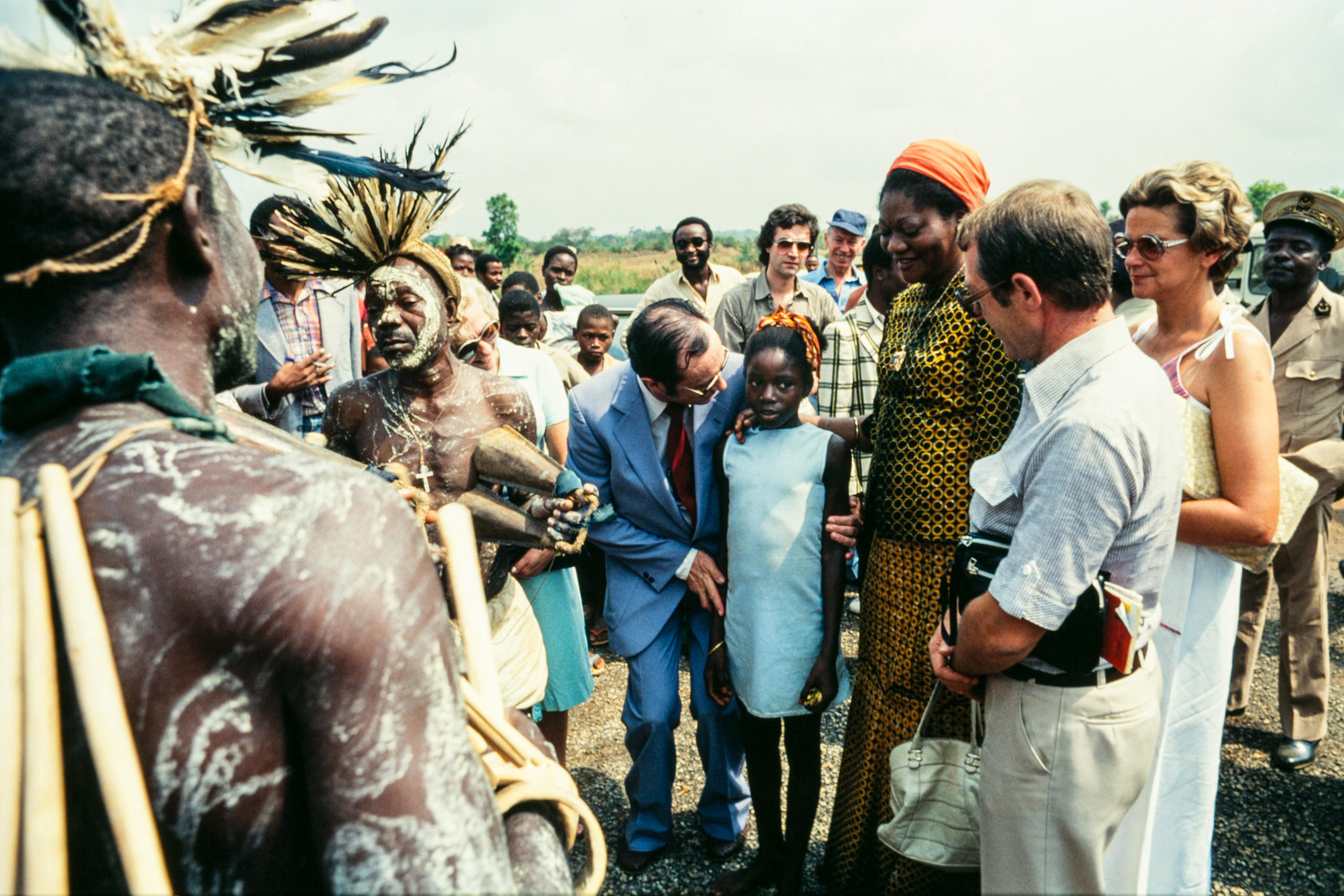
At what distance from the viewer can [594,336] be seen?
5691 millimetres

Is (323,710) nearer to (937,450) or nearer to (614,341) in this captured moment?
(937,450)

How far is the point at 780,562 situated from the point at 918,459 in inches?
21.6

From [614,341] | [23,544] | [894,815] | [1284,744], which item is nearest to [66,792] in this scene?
[23,544]

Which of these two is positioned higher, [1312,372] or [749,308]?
[749,308]

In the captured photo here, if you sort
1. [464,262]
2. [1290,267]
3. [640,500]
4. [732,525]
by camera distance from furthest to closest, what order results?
[464,262] → [1290,267] → [640,500] → [732,525]

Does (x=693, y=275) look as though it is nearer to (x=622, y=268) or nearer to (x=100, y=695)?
(x=100, y=695)

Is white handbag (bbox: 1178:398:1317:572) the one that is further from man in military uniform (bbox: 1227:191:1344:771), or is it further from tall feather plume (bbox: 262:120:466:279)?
tall feather plume (bbox: 262:120:466:279)

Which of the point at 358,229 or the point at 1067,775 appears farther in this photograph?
the point at 358,229

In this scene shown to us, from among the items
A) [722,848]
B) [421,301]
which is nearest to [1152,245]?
[421,301]

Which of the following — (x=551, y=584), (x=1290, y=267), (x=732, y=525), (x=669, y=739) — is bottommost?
(x=669, y=739)

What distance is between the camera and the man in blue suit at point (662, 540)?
108 inches

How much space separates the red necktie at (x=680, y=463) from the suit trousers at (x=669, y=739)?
0.38 meters

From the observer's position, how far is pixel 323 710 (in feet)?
2.84

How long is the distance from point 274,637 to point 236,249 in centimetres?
65
